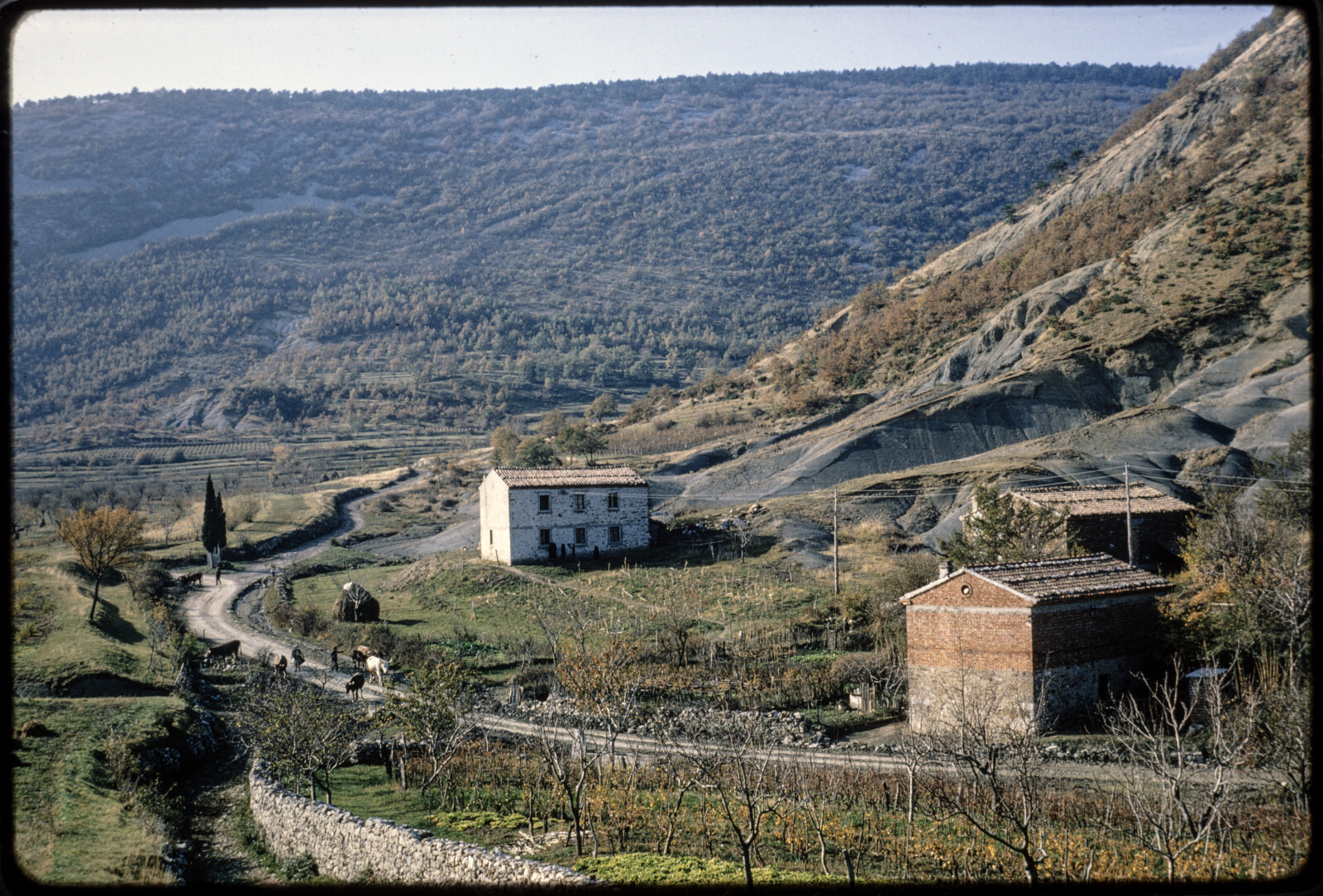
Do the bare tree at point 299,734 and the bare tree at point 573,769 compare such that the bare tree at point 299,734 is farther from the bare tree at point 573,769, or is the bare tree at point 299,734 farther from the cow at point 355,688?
the bare tree at point 573,769

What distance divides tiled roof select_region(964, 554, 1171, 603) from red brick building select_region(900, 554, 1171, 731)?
0.03 metres

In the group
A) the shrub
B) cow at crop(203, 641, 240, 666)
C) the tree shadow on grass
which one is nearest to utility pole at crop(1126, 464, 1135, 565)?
the shrub

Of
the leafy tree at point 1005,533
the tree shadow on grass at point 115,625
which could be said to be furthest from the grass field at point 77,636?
the leafy tree at point 1005,533

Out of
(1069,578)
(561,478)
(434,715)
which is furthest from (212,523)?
(1069,578)

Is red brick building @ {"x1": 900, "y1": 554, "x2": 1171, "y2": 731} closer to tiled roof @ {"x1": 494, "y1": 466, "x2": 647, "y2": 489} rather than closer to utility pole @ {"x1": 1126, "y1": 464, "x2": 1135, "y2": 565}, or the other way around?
utility pole @ {"x1": 1126, "y1": 464, "x2": 1135, "y2": 565}

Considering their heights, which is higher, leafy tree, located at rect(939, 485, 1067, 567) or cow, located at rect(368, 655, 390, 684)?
leafy tree, located at rect(939, 485, 1067, 567)

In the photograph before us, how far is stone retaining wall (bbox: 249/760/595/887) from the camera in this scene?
35.8 ft

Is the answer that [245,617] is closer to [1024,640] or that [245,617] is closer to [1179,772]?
[1024,640]

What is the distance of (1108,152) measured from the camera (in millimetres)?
98375

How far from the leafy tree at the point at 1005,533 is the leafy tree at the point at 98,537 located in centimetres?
2951

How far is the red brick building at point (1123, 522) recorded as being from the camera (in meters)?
31.5

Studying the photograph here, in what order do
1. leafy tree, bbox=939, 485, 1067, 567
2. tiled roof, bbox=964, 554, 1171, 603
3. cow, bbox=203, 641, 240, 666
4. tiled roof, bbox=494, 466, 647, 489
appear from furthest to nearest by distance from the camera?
tiled roof, bbox=494, 466, 647, 489 < cow, bbox=203, 641, 240, 666 < leafy tree, bbox=939, 485, 1067, 567 < tiled roof, bbox=964, 554, 1171, 603

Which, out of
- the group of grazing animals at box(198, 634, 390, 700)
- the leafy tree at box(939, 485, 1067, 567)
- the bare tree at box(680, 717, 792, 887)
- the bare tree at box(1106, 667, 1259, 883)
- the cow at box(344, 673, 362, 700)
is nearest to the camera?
the bare tree at box(1106, 667, 1259, 883)

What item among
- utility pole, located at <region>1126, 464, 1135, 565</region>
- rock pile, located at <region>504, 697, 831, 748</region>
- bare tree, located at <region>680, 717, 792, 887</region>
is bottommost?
rock pile, located at <region>504, 697, 831, 748</region>
